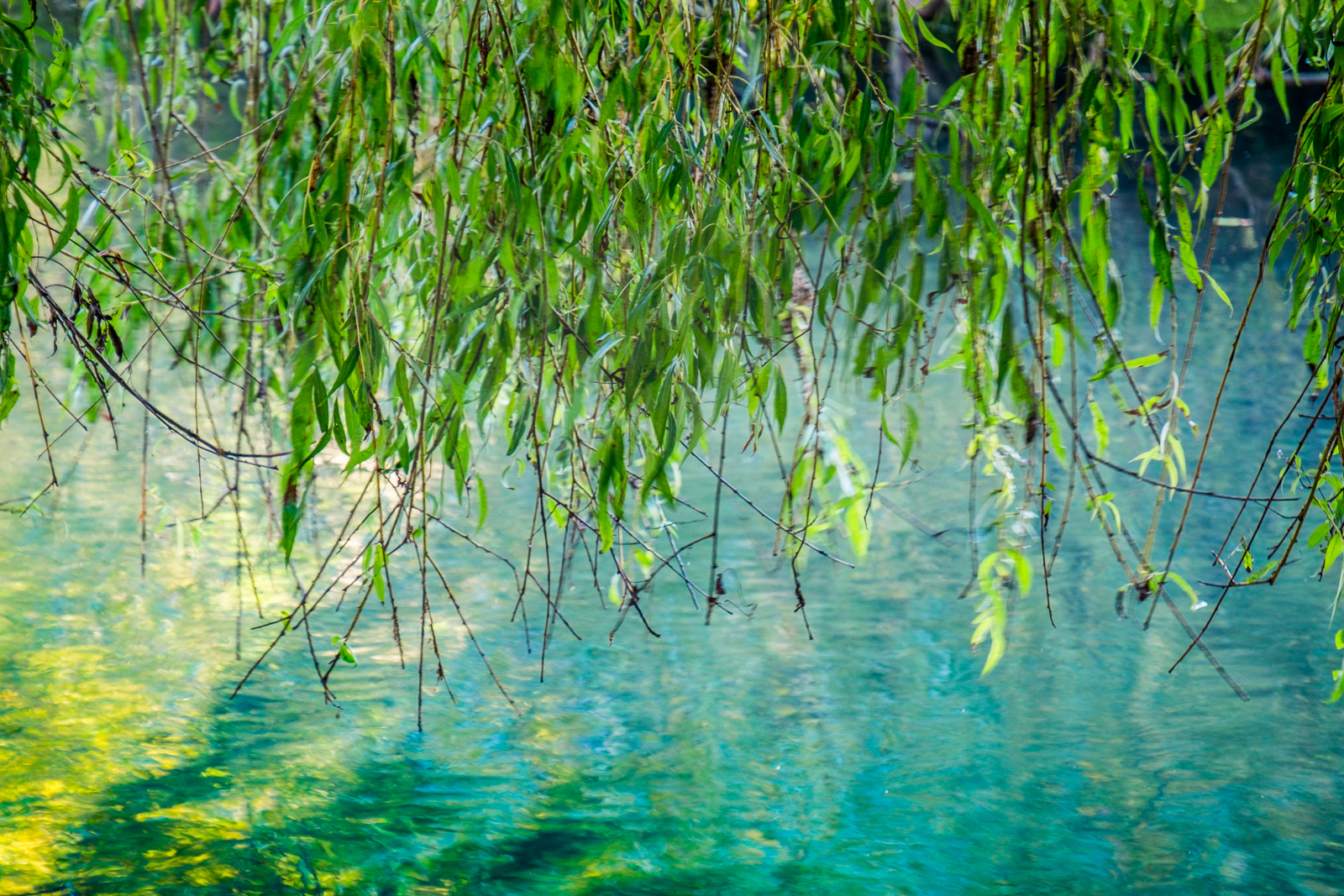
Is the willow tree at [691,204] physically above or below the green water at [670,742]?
above

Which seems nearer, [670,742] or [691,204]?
[691,204]

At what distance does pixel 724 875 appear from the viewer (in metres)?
1.92

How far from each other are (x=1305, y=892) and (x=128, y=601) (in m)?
2.48

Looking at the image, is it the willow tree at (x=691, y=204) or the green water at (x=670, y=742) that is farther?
the green water at (x=670, y=742)

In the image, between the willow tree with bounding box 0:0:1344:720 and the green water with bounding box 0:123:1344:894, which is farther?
→ the green water with bounding box 0:123:1344:894

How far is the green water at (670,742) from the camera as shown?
1933 millimetres

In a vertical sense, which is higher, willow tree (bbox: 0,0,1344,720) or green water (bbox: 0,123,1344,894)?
willow tree (bbox: 0,0,1344,720)

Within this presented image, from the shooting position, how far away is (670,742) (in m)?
2.33

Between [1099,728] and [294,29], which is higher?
[294,29]

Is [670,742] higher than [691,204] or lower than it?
lower

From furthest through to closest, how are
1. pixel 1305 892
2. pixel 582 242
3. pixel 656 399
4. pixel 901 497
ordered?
pixel 901 497 → pixel 1305 892 → pixel 582 242 → pixel 656 399

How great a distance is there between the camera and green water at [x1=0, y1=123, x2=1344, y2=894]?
1.93 metres

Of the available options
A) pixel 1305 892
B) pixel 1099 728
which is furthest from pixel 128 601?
pixel 1305 892

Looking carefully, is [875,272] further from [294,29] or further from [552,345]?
[294,29]
